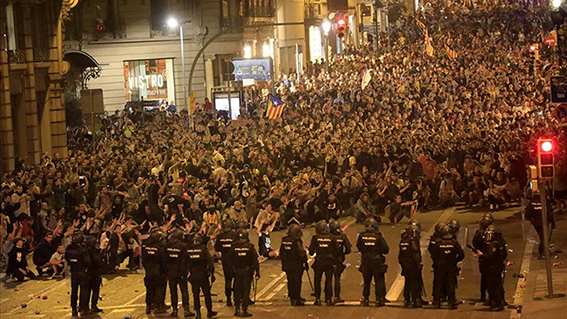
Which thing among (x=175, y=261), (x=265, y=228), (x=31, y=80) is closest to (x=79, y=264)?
(x=175, y=261)

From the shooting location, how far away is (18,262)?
75.6 feet

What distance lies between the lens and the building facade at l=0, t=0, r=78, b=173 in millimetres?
35719

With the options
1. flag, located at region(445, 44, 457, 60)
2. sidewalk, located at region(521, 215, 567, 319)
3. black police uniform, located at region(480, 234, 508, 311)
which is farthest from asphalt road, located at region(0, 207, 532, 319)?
flag, located at region(445, 44, 457, 60)

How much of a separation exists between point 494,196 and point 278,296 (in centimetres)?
1036

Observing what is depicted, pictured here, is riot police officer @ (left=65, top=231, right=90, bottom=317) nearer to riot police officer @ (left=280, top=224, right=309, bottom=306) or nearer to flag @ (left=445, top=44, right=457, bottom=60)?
riot police officer @ (left=280, top=224, right=309, bottom=306)

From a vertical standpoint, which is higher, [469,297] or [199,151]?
[199,151]

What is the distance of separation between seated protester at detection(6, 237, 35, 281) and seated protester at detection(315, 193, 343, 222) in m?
7.86

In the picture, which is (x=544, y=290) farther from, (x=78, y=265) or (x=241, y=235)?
(x=78, y=265)

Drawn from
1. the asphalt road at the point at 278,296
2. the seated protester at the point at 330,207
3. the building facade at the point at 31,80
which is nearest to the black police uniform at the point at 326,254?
the asphalt road at the point at 278,296

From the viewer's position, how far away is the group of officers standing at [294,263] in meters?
19.1

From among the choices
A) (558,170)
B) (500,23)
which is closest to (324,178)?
(558,170)

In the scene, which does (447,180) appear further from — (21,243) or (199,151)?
(21,243)

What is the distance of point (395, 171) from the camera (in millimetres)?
31297

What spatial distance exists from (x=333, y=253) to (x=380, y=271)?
89 cm
